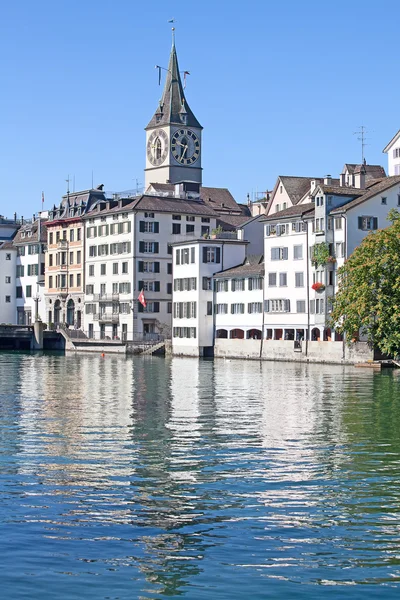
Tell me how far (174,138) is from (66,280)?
32168mm

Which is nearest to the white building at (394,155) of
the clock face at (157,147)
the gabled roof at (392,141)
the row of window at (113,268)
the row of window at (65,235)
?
the gabled roof at (392,141)

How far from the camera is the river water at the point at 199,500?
18047 mm

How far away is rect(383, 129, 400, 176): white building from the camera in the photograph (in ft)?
383

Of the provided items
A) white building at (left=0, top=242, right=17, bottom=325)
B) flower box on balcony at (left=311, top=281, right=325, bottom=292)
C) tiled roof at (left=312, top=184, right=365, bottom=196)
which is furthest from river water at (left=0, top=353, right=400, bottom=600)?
white building at (left=0, top=242, right=17, bottom=325)

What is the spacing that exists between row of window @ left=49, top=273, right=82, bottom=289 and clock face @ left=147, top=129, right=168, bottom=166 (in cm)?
2887

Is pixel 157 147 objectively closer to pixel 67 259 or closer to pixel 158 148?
pixel 158 148

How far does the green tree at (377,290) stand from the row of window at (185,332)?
3180 centimetres

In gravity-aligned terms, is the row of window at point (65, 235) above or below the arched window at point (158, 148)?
below

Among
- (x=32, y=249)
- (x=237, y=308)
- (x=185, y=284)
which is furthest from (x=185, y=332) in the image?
(x=32, y=249)

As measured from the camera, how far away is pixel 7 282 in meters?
150

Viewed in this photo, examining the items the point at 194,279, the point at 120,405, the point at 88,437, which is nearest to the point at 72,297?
the point at 194,279

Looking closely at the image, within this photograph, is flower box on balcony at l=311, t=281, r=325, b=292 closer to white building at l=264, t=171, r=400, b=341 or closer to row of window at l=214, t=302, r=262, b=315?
white building at l=264, t=171, r=400, b=341

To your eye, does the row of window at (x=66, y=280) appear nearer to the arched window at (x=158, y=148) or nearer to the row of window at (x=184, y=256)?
the row of window at (x=184, y=256)

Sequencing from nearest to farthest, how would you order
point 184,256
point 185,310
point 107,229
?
point 185,310, point 184,256, point 107,229
